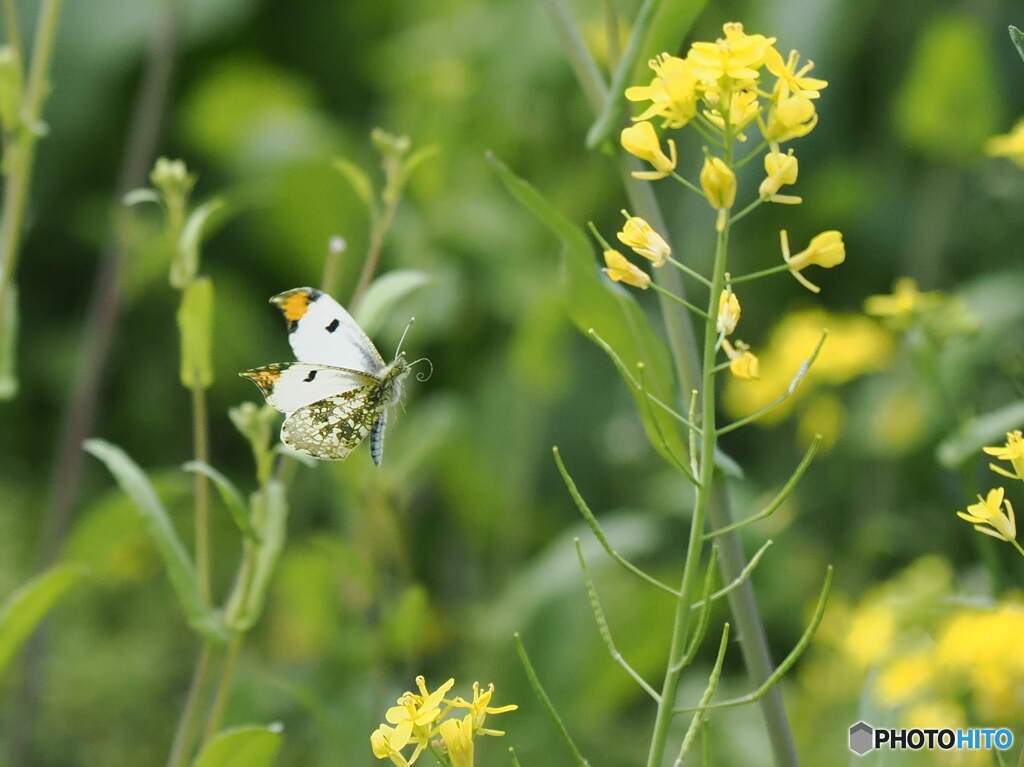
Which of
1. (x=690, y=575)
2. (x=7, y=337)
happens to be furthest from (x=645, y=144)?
(x=7, y=337)

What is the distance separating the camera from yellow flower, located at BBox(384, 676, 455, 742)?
837 millimetres

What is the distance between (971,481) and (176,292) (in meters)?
2.36

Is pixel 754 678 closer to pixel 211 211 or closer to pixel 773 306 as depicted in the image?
pixel 211 211

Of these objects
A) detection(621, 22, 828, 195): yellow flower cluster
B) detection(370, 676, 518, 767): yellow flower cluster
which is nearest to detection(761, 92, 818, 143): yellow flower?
detection(621, 22, 828, 195): yellow flower cluster

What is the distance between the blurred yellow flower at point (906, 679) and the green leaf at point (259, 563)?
23.4 inches

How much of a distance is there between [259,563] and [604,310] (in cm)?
37

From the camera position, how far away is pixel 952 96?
241 centimetres

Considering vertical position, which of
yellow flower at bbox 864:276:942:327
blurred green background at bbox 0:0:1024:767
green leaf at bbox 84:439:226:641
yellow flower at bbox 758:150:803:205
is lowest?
blurred green background at bbox 0:0:1024:767

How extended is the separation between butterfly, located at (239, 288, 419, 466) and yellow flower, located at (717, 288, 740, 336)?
0.33 metres

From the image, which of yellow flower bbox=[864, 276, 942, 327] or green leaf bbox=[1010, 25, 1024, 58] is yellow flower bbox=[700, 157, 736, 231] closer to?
green leaf bbox=[1010, 25, 1024, 58]

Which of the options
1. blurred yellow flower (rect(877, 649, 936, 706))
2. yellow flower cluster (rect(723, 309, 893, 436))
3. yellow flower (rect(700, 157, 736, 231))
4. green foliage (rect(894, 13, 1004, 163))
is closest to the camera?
yellow flower (rect(700, 157, 736, 231))

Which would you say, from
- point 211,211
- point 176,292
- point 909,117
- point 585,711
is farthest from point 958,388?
point 176,292

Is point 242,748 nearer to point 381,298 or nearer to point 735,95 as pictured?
point 381,298

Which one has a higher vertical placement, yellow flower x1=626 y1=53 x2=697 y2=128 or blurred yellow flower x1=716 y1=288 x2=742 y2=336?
yellow flower x1=626 y1=53 x2=697 y2=128
